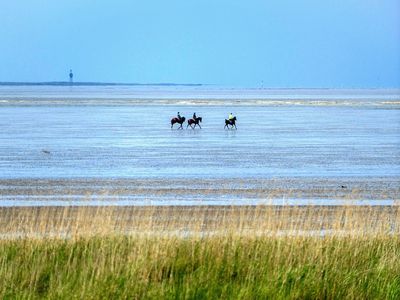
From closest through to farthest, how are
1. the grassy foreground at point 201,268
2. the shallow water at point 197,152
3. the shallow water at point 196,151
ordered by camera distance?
the grassy foreground at point 201,268 → the shallow water at point 197,152 → the shallow water at point 196,151

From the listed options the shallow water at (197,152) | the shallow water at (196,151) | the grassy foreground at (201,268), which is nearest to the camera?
the grassy foreground at (201,268)

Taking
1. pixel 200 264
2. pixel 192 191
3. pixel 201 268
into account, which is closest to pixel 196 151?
pixel 192 191

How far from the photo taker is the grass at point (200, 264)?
12234 millimetres

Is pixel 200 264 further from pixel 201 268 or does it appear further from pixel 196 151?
pixel 196 151

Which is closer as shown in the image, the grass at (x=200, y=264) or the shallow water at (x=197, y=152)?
the grass at (x=200, y=264)

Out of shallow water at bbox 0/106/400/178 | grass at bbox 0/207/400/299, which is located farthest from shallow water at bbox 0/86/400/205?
grass at bbox 0/207/400/299

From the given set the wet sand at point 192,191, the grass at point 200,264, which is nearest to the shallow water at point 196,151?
the wet sand at point 192,191

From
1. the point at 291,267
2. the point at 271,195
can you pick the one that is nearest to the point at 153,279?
the point at 291,267

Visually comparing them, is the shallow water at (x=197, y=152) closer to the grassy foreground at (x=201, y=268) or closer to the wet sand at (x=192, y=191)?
the wet sand at (x=192, y=191)

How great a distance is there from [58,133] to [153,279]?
4390 centimetres

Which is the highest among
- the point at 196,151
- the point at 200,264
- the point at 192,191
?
the point at 200,264

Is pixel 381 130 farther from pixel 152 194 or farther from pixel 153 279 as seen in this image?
pixel 153 279

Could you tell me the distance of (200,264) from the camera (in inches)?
543

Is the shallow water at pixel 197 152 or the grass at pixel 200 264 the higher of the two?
the grass at pixel 200 264
